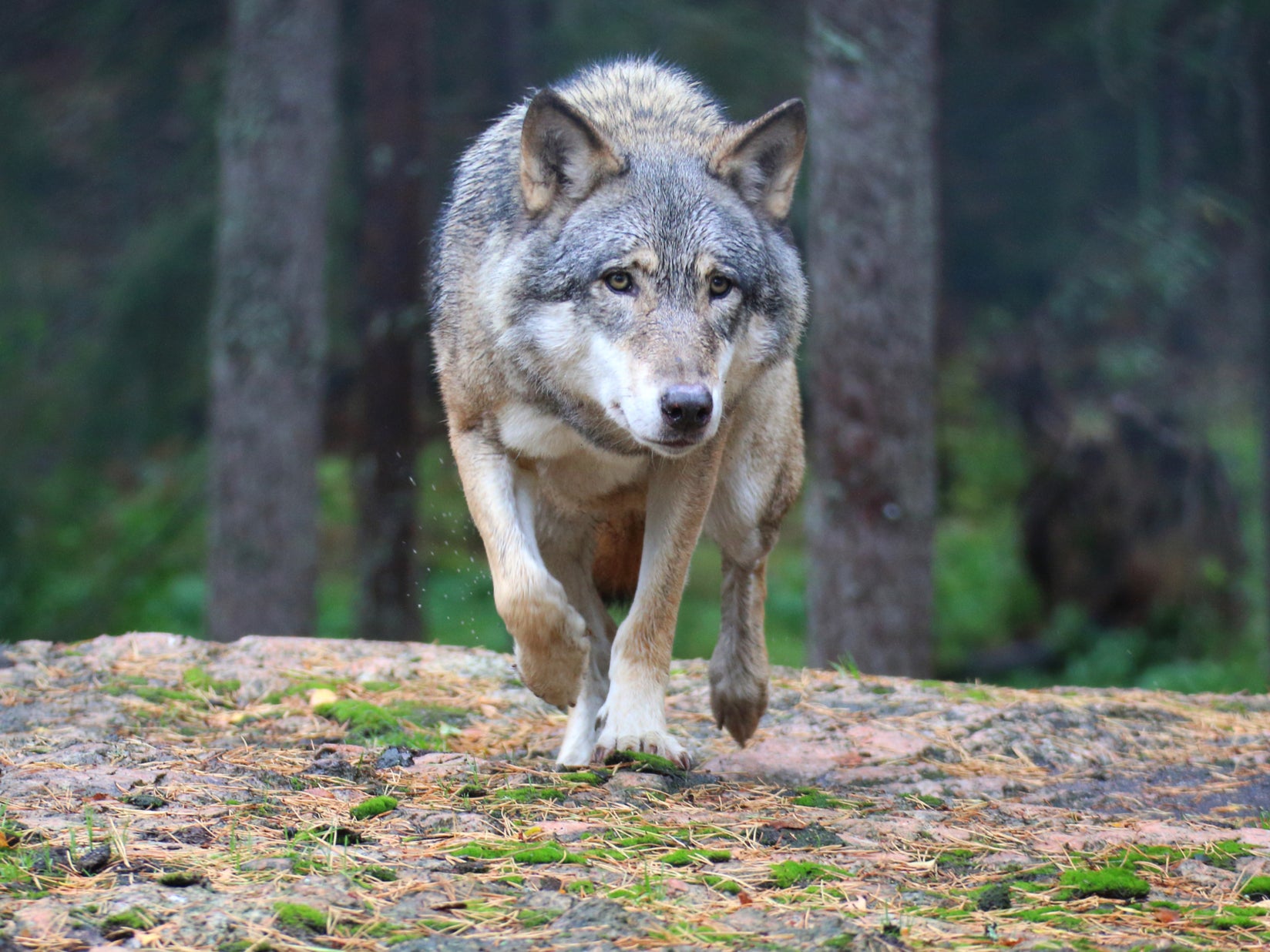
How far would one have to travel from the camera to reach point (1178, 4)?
11.8m

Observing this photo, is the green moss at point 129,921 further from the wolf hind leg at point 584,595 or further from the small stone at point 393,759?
the wolf hind leg at point 584,595

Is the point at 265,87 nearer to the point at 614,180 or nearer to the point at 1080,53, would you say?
the point at 614,180

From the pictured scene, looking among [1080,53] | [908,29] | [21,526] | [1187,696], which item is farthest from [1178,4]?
[21,526]

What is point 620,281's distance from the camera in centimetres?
412

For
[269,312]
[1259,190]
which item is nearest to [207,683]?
[269,312]

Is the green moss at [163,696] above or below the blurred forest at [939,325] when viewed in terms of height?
below

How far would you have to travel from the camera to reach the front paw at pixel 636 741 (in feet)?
14.0

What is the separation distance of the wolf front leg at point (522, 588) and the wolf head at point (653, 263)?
1.36 ft

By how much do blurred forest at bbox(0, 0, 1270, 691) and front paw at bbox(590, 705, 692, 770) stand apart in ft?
22.8

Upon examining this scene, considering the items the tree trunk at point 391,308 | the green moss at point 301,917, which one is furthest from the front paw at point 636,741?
the tree trunk at point 391,308

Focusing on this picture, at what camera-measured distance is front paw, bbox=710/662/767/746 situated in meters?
4.78

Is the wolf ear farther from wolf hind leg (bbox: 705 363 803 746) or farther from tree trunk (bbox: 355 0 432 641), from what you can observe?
tree trunk (bbox: 355 0 432 641)

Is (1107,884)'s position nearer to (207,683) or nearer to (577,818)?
(577,818)

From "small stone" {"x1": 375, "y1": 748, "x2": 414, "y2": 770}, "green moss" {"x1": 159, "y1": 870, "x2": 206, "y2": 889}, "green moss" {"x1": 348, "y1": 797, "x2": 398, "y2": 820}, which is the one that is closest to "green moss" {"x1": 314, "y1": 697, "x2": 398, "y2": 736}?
"small stone" {"x1": 375, "y1": 748, "x2": 414, "y2": 770}
